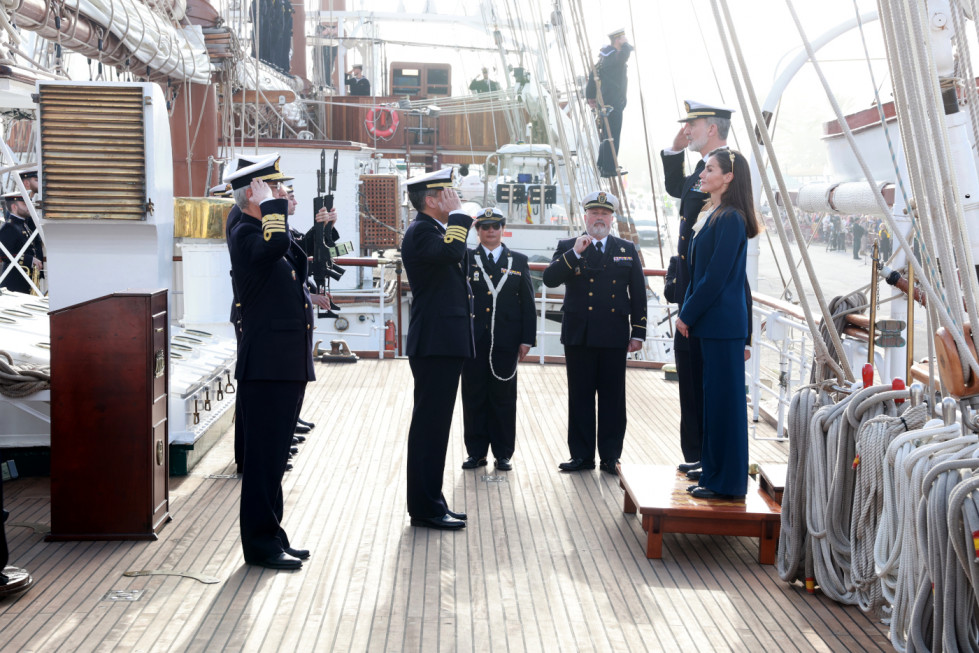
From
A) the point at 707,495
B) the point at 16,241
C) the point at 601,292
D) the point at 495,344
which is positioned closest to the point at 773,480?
the point at 707,495

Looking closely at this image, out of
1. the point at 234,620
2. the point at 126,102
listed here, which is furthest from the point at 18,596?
the point at 126,102

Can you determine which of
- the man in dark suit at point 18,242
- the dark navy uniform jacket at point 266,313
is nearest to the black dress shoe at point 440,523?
the dark navy uniform jacket at point 266,313

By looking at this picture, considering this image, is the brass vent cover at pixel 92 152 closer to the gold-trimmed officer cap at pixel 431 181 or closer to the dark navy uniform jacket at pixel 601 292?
the gold-trimmed officer cap at pixel 431 181

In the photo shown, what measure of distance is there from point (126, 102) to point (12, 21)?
96cm

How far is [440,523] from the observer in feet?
13.2

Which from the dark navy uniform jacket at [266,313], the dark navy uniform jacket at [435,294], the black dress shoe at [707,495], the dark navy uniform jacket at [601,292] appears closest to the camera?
the dark navy uniform jacket at [266,313]

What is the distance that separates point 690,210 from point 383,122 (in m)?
19.0

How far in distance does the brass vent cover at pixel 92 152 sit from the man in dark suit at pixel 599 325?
79.3 inches

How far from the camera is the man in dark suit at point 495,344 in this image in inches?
199

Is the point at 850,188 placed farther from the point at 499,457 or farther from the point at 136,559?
the point at 136,559

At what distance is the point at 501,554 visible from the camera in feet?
12.3

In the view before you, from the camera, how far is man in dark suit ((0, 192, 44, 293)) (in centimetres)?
841

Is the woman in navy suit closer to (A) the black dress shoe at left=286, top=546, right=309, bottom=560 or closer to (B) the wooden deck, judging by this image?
(B) the wooden deck

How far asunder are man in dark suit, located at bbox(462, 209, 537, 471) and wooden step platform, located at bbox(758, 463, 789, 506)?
1451 mm
